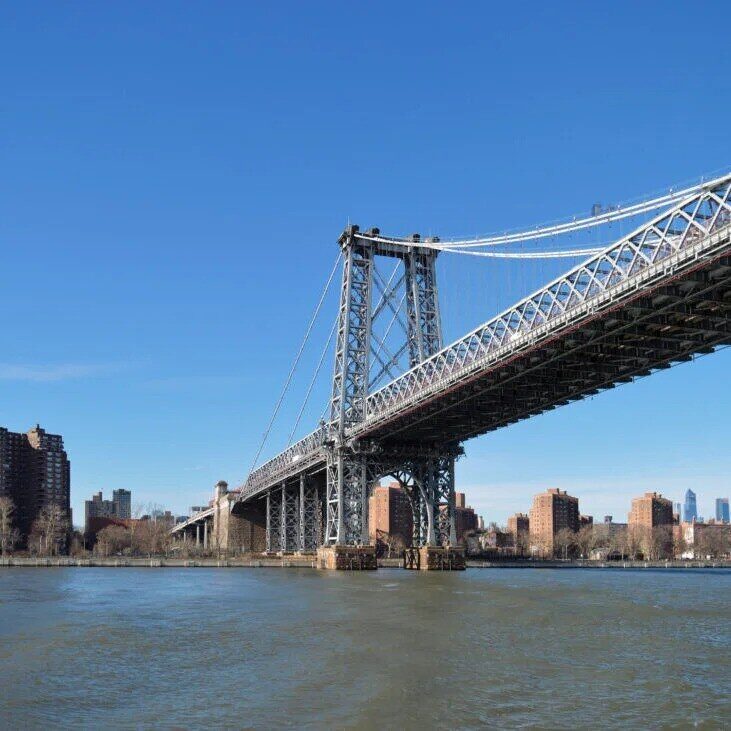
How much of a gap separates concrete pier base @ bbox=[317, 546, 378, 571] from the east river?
1296 inches

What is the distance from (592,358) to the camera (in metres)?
59.1

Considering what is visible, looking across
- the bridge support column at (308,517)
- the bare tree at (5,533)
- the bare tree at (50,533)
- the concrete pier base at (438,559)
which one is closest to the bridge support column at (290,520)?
the bridge support column at (308,517)

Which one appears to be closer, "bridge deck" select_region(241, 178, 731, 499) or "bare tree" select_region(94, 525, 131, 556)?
"bridge deck" select_region(241, 178, 731, 499)

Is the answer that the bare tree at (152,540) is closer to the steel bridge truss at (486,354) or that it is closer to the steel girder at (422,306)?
the steel bridge truss at (486,354)

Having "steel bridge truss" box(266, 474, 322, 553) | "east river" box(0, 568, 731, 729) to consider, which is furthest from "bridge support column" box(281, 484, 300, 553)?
"east river" box(0, 568, 731, 729)

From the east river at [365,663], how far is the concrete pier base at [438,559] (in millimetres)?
35294

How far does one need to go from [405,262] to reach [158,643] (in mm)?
60663

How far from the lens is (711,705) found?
2094 centimetres

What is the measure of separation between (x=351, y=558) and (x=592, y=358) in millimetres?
34098

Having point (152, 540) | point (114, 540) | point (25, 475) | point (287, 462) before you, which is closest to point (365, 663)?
point (287, 462)

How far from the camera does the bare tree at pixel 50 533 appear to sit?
469 ft

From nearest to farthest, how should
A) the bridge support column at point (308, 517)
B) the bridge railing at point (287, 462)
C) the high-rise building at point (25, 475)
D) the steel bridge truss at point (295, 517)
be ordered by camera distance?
1. the bridge railing at point (287, 462)
2. the bridge support column at point (308, 517)
3. the steel bridge truss at point (295, 517)
4. the high-rise building at point (25, 475)

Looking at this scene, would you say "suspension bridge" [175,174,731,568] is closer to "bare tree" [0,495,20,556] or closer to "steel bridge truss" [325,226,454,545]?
"steel bridge truss" [325,226,454,545]

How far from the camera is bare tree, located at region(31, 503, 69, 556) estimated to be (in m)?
143
